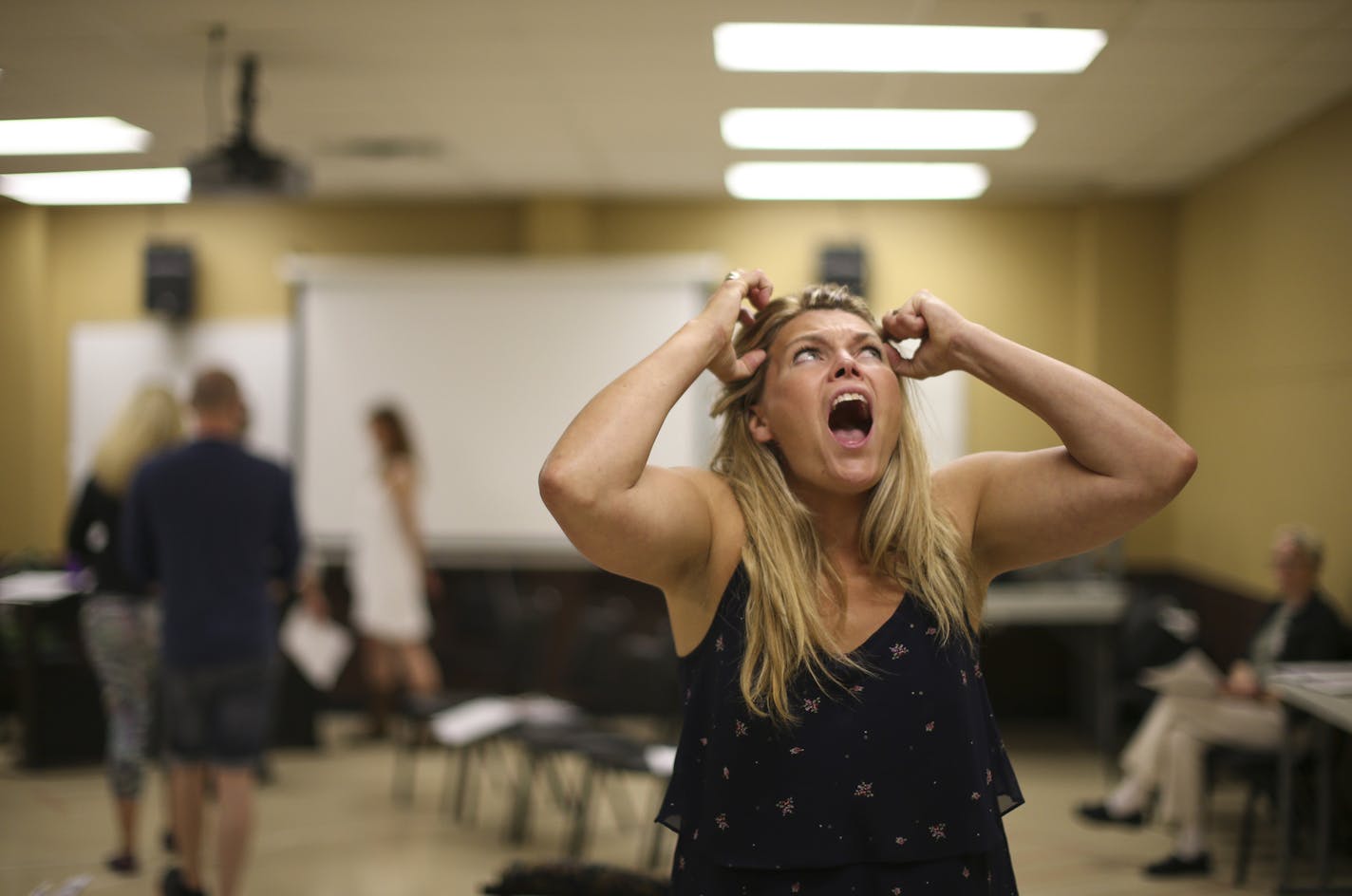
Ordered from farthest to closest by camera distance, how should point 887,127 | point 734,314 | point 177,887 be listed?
point 887,127 → point 177,887 → point 734,314

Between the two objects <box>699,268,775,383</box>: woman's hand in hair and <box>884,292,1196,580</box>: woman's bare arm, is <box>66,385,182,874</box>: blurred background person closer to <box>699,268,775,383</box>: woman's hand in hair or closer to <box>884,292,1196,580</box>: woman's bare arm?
<box>699,268,775,383</box>: woman's hand in hair

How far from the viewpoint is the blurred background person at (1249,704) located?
14.3 ft

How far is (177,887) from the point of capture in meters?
3.59

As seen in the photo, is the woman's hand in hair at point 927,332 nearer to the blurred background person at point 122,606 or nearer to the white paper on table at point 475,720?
the blurred background person at point 122,606

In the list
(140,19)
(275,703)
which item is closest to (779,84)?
(140,19)

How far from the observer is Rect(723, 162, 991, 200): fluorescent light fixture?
4.69 metres

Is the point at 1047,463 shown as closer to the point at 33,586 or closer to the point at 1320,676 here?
the point at 33,586

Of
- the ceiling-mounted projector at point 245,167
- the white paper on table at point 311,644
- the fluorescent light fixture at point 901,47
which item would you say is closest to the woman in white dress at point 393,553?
the white paper on table at point 311,644

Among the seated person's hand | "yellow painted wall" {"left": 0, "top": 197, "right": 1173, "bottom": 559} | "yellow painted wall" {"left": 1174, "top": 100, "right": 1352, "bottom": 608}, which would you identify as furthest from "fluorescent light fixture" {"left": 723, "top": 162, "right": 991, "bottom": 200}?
the seated person's hand

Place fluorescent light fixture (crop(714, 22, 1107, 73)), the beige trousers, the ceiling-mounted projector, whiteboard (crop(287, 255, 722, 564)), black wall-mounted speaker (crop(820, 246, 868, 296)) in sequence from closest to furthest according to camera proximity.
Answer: fluorescent light fixture (crop(714, 22, 1107, 73)), the ceiling-mounted projector, the beige trousers, black wall-mounted speaker (crop(820, 246, 868, 296)), whiteboard (crop(287, 255, 722, 564))

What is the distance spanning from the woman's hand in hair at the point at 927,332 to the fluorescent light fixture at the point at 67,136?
176 centimetres

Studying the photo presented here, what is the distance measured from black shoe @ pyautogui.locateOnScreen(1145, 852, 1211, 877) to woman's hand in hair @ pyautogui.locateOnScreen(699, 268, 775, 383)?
11.9 feet

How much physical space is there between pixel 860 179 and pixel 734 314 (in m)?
3.70

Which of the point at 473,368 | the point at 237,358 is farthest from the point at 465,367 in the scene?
the point at 237,358
